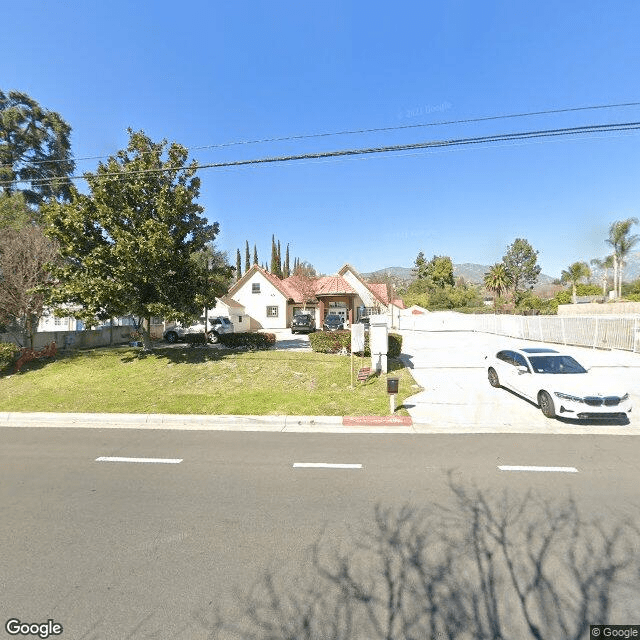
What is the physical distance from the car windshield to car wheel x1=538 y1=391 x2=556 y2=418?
0.89 metres

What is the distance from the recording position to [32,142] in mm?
31969

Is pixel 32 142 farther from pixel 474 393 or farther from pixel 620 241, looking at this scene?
pixel 620 241

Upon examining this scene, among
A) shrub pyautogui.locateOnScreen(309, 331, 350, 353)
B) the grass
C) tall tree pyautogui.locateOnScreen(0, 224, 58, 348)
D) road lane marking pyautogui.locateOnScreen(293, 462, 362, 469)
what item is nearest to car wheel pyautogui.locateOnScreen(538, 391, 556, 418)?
the grass

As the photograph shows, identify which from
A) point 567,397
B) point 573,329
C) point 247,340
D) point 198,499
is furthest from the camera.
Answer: point 573,329

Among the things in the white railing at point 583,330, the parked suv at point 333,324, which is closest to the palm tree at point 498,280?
the white railing at point 583,330

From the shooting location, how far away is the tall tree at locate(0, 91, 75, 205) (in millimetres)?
30344

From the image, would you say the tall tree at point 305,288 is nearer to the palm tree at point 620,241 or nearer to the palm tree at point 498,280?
the palm tree at point 498,280

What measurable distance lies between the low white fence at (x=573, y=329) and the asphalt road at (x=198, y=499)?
12937mm

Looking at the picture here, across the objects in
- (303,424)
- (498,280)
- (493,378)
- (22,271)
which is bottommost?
(303,424)

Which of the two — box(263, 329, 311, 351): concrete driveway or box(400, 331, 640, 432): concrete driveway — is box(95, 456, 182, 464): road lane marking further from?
box(263, 329, 311, 351): concrete driveway

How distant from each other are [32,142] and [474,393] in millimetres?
43511

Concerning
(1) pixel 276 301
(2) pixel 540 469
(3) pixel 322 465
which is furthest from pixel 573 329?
(1) pixel 276 301

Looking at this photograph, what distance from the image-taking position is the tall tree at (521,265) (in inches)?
2297

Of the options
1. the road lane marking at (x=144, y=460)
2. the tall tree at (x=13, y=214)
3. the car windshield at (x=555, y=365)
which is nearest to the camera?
the road lane marking at (x=144, y=460)
